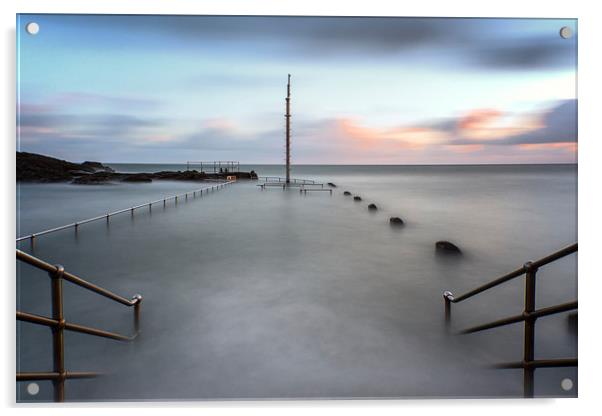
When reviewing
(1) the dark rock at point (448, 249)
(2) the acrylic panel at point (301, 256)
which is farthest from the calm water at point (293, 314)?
(1) the dark rock at point (448, 249)

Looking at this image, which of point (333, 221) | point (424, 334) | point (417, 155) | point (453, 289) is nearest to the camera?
point (424, 334)

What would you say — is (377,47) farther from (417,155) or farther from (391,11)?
(417,155)

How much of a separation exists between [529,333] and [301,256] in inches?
118

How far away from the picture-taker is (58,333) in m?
1.81

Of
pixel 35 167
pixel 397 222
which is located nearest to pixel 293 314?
pixel 35 167

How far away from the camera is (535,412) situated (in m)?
2.31

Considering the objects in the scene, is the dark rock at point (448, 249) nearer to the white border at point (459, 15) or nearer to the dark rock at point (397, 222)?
the white border at point (459, 15)

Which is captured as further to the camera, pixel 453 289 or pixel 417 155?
pixel 417 155

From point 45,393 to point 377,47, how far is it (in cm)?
307

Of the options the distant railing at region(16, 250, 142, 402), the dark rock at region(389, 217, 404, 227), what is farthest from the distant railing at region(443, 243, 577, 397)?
the dark rock at region(389, 217, 404, 227)

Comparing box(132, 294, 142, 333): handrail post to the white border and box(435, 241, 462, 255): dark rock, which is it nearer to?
the white border

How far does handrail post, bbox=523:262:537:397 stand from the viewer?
1905 mm

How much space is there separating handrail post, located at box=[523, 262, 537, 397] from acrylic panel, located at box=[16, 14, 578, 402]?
1 cm

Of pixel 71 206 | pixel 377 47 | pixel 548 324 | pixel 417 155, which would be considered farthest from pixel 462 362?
pixel 71 206
